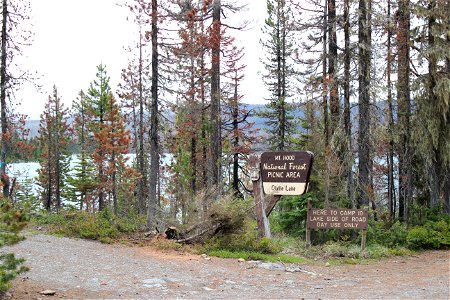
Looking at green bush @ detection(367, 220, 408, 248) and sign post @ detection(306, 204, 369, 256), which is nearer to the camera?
sign post @ detection(306, 204, 369, 256)

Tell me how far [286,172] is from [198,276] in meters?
5.05

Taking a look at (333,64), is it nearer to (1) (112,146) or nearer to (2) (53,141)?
(1) (112,146)

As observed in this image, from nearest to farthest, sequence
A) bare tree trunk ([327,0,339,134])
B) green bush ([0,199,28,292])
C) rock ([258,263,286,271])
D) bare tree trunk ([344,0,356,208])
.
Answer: green bush ([0,199,28,292]), rock ([258,263,286,271]), bare tree trunk ([344,0,356,208]), bare tree trunk ([327,0,339,134])

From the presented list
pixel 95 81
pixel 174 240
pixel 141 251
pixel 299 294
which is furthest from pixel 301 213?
pixel 95 81

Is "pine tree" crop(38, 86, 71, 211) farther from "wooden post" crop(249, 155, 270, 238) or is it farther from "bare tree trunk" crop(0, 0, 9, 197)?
"wooden post" crop(249, 155, 270, 238)

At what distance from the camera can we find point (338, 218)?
12562 millimetres

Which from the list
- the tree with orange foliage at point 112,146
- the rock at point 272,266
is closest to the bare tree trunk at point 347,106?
the rock at point 272,266

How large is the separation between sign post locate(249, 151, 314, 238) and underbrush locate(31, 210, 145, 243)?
460cm

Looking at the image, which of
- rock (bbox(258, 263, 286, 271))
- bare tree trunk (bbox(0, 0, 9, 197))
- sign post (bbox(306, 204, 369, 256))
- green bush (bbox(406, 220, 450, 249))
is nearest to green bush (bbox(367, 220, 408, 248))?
green bush (bbox(406, 220, 450, 249))

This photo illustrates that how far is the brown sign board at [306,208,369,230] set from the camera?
40.8ft

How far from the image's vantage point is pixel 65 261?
9703 mm

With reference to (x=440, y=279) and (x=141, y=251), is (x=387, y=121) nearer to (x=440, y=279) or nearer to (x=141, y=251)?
(x=440, y=279)

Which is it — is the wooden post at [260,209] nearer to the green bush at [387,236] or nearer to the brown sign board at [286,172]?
the brown sign board at [286,172]

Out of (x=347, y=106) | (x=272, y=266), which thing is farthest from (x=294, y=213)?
(x=347, y=106)
